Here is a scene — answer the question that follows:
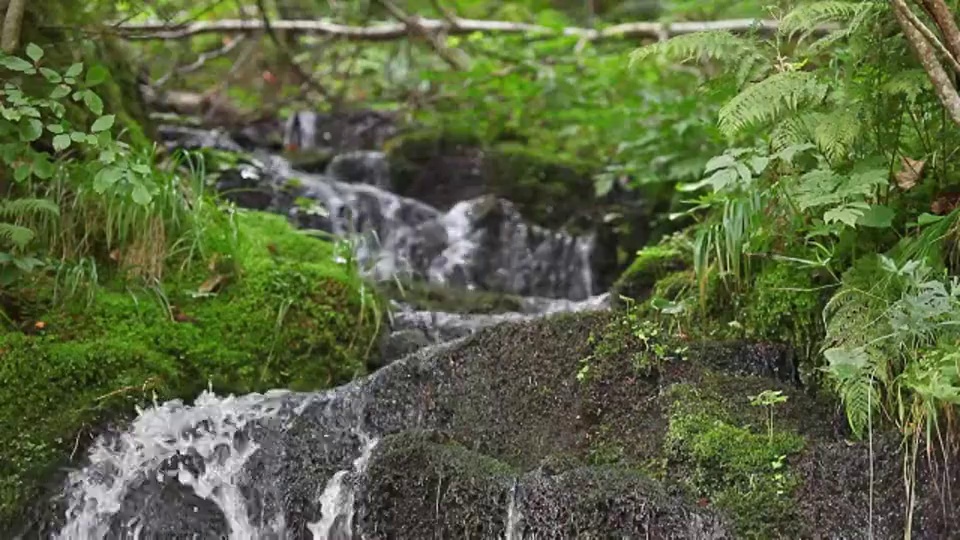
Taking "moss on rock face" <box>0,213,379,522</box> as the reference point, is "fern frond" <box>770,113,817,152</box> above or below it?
above

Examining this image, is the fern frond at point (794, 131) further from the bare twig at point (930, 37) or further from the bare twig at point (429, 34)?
the bare twig at point (429, 34)

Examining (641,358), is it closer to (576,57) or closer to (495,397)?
(495,397)

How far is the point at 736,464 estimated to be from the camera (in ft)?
10.2

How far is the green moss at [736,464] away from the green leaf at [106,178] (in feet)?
8.74

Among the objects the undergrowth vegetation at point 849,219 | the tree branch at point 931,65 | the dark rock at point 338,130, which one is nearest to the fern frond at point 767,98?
the undergrowth vegetation at point 849,219

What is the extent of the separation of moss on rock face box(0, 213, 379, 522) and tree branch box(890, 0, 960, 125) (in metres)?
2.94

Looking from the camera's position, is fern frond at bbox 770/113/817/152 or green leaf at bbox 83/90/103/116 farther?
green leaf at bbox 83/90/103/116

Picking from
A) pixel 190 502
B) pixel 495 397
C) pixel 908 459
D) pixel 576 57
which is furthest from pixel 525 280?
pixel 908 459

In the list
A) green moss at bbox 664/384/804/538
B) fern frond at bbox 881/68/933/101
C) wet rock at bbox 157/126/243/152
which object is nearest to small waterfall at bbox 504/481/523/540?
green moss at bbox 664/384/804/538

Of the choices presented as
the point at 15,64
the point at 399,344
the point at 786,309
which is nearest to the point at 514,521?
the point at 786,309

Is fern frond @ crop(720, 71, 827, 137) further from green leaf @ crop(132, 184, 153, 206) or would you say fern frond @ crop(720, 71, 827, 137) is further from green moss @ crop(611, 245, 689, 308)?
green leaf @ crop(132, 184, 153, 206)

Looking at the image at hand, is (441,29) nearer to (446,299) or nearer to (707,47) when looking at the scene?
(446,299)

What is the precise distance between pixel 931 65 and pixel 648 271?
6.52ft

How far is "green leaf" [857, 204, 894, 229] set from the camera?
10.8 feet
